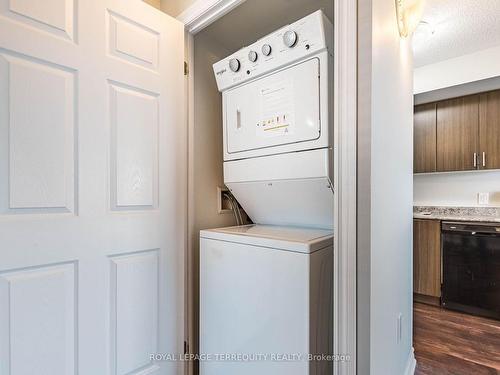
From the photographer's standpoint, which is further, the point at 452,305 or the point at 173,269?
the point at 452,305

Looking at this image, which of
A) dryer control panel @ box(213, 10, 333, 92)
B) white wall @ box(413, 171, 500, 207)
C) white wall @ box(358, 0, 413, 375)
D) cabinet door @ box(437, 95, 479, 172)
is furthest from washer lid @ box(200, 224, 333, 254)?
white wall @ box(413, 171, 500, 207)

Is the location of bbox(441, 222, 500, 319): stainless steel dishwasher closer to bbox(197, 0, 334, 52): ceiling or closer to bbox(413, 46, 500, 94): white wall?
bbox(413, 46, 500, 94): white wall

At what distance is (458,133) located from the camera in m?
2.97

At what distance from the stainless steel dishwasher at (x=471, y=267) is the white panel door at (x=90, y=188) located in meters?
2.75

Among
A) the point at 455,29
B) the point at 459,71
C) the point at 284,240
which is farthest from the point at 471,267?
the point at 284,240

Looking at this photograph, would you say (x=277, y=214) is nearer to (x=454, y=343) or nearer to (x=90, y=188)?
(x=90, y=188)

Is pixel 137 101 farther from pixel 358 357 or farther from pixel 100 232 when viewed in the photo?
pixel 358 357

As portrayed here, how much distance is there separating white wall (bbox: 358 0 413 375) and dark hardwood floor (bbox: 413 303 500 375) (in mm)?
413

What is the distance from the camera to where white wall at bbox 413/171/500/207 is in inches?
117

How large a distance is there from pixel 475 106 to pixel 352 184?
2.97 m

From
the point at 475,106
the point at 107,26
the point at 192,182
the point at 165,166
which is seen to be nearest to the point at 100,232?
the point at 165,166

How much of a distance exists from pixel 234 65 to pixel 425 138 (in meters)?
2.85

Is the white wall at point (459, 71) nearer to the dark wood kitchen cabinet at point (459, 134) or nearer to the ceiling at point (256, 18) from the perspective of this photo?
the dark wood kitchen cabinet at point (459, 134)

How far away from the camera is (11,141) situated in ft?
2.91
